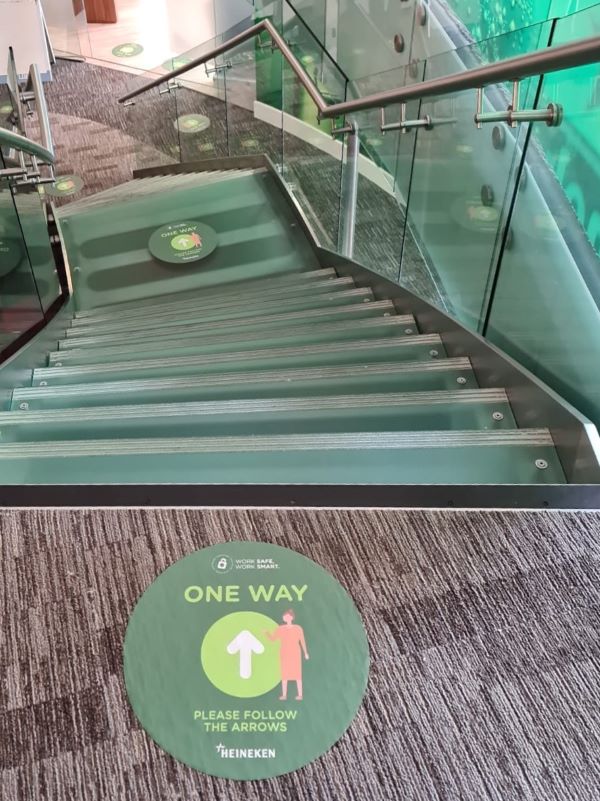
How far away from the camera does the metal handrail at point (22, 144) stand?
3023 millimetres

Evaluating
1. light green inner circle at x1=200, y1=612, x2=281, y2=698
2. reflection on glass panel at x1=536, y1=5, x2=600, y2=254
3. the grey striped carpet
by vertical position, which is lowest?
the grey striped carpet

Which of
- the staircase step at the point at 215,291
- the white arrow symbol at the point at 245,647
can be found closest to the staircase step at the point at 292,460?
→ the white arrow symbol at the point at 245,647

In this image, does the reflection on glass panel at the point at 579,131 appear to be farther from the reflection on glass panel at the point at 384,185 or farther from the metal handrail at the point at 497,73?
the reflection on glass panel at the point at 384,185

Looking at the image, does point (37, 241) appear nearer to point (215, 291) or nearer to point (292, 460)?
point (215, 291)

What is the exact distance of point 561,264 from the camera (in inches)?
91.8

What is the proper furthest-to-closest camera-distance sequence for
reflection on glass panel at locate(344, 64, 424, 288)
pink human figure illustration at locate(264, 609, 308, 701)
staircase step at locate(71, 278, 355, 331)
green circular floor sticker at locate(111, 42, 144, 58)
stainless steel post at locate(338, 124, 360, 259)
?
green circular floor sticker at locate(111, 42, 144, 58), stainless steel post at locate(338, 124, 360, 259), staircase step at locate(71, 278, 355, 331), reflection on glass panel at locate(344, 64, 424, 288), pink human figure illustration at locate(264, 609, 308, 701)

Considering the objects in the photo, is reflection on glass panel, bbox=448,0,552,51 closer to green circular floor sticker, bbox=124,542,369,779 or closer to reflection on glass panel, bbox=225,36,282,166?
reflection on glass panel, bbox=225,36,282,166

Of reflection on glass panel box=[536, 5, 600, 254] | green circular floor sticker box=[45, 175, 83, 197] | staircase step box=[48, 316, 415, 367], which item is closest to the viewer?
reflection on glass panel box=[536, 5, 600, 254]

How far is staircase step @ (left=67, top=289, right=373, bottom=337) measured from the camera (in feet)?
12.6

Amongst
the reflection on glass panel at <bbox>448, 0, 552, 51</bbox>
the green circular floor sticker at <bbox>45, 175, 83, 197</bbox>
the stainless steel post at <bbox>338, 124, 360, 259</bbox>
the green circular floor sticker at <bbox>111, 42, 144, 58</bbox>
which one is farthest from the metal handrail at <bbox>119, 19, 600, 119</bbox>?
the green circular floor sticker at <bbox>111, 42, 144, 58</bbox>

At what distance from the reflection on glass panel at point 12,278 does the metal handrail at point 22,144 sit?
0.12m

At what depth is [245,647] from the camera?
1.51 m

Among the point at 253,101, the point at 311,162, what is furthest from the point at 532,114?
the point at 253,101

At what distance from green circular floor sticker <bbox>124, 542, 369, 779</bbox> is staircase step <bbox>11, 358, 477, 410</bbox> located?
0.94m
